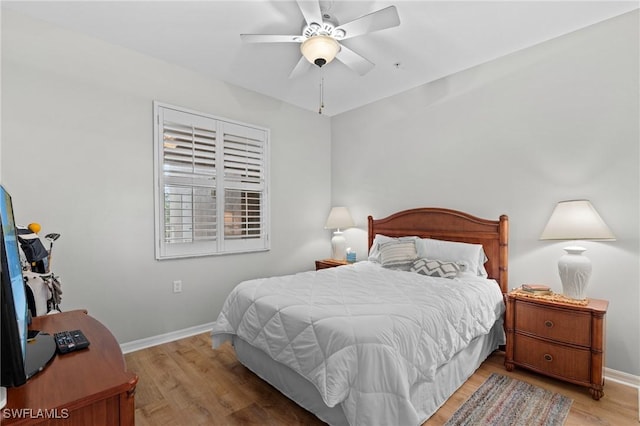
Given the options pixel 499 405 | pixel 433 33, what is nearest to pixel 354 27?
pixel 433 33

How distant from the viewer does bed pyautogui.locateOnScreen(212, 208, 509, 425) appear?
154 centimetres

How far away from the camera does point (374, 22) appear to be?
201cm

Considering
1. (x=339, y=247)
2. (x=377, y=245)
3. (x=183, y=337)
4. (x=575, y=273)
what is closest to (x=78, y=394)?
(x=183, y=337)

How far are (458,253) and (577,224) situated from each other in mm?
965

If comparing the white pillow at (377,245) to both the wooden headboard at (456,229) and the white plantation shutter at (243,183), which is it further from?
the white plantation shutter at (243,183)

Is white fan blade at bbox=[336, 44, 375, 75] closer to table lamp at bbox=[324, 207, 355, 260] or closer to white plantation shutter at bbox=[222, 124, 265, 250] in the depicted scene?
white plantation shutter at bbox=[222, 124, 265, 250]

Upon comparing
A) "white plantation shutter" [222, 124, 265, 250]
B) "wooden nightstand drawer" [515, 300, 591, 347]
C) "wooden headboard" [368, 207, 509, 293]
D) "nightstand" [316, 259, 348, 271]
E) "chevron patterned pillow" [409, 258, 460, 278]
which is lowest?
"wooden nightstand drawer" [515, 300, 591, 347]

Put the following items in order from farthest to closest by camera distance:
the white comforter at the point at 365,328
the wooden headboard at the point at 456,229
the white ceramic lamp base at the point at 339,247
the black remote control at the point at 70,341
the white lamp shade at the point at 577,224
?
the white ceramic lamp base at the point at 339,247 < the wooden headboard at the point at 456,229 < the white lamp shade at the point at 577,224 < the white comforter at the point at 365,328 < the black remote control at the point at 70,341

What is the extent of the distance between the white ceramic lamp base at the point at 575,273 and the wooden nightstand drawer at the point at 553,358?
15.8 inches

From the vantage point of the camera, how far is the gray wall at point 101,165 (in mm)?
2420

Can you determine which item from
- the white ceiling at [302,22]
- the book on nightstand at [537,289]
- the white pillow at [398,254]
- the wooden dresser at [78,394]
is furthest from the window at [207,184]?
the book on nightstand at [537,289]

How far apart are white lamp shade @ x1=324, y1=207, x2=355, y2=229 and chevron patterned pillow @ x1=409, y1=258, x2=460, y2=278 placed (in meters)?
1.36

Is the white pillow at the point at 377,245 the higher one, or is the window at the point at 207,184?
the window at the point at 207,184

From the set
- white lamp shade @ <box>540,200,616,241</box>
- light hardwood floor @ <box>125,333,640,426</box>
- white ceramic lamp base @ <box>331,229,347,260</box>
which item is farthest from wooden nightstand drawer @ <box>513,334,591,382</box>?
white ceramic lamp base @ <box>331,229,347,260</box>
